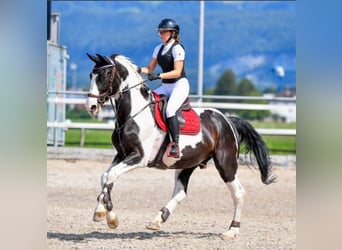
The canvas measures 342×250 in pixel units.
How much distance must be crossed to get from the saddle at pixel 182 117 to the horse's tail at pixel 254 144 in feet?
2.58

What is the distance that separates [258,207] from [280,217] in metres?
A: 0.87

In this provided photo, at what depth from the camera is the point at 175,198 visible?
708 cm

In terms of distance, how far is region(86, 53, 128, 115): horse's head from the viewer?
20.9 feet

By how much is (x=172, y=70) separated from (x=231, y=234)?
1660mm

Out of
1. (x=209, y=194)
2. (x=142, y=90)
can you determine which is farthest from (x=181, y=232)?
(x=209, y=194)

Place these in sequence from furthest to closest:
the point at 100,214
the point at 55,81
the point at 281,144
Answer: the point at 281,144 → the point at 55,81 → the point at 100,214

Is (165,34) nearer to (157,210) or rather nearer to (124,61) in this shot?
(124,61)

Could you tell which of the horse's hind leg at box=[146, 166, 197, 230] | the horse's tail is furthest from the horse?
the horse's tail

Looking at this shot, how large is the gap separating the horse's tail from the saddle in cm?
79

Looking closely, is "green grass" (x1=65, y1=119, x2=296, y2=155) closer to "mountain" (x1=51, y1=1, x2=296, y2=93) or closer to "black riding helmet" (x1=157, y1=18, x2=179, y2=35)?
"black riding helmet" (x1=157, y1=18, x2=179, y2=35)

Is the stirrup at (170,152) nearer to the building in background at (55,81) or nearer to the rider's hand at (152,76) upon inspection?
the rider's hand at (152,76)

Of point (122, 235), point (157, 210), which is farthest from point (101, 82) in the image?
point (157, 210)
